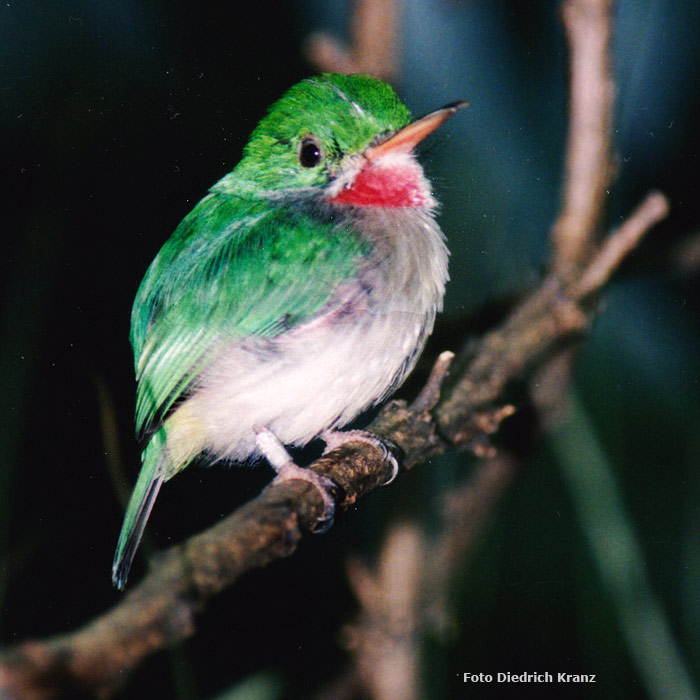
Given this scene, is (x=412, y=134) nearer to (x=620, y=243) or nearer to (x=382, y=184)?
(x=382, y=184)

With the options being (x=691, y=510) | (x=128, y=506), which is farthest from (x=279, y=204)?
(x=691, y=510)

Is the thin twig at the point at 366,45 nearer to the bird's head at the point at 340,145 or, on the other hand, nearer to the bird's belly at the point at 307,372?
the bird's head at the point at 340,145

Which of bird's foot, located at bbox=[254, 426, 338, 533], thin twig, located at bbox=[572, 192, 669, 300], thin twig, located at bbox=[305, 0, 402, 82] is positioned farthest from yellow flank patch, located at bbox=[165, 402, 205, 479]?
thin twig, located at bbox=[572, 192, 669, 300]

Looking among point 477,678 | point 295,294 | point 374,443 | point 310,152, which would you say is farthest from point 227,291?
point 477,678

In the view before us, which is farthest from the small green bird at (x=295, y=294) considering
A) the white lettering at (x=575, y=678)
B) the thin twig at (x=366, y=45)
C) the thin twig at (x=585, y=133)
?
the white lettering at (x=575, y=678)

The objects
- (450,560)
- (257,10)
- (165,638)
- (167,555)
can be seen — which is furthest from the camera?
(450,560)

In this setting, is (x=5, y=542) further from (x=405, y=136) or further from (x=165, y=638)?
(x=405, y=136)
